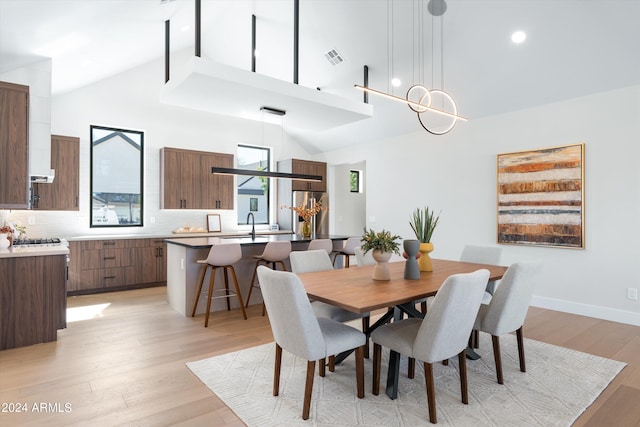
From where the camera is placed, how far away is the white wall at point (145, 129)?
219 inches

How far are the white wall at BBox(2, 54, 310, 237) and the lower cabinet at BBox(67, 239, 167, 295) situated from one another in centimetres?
59

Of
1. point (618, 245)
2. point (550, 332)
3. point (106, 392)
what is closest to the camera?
point (106, 392)

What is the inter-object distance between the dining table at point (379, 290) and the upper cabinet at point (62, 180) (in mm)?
4480

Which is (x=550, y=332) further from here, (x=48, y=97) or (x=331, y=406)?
(x=48, y=97)

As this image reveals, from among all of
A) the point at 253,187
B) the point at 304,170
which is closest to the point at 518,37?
the point at 304,170

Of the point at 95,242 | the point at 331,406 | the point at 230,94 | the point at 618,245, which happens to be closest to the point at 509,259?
the point at 618,245

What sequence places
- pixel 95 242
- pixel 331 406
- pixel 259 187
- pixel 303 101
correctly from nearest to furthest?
1. pixel 331 406
2. pixel 303 101
3. pixel 95 242
4. pixel 259 187

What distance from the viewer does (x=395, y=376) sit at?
7.91 ft

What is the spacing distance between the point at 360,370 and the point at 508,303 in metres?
1.15

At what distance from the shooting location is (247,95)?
425 centimetres

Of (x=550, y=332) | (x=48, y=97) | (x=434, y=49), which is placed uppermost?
(x=434, y=49)

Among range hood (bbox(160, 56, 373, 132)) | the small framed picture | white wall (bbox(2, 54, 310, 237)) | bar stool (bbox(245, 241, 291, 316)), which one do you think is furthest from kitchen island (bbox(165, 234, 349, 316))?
the small framed picture

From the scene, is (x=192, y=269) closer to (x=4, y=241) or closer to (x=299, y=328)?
(x=4, y=241)

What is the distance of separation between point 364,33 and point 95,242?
4.90 meters
